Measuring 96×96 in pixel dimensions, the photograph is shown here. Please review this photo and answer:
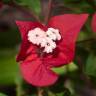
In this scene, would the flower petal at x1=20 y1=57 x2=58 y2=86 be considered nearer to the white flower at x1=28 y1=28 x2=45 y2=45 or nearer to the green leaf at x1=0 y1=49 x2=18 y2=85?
the white flower at x1=28 y1=28 x2=45 y2=45

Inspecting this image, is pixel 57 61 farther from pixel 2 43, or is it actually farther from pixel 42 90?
pixel 2 43

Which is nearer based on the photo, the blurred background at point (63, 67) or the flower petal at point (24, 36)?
the flower petal at point (24, 36)

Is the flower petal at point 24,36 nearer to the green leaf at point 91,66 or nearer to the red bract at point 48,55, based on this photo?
the red bract at point 48,55

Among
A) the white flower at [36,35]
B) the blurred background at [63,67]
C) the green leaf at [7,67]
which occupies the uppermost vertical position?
the white flower at [36,35]

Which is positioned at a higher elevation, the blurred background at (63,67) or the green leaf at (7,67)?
the blurred background at (63,67)

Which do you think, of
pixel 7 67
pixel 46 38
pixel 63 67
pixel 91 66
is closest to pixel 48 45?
pixel 46 38

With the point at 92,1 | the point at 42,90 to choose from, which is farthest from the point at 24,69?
the point at 92,1

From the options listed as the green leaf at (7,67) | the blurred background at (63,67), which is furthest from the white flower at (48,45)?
the green leaf at (7,67)
